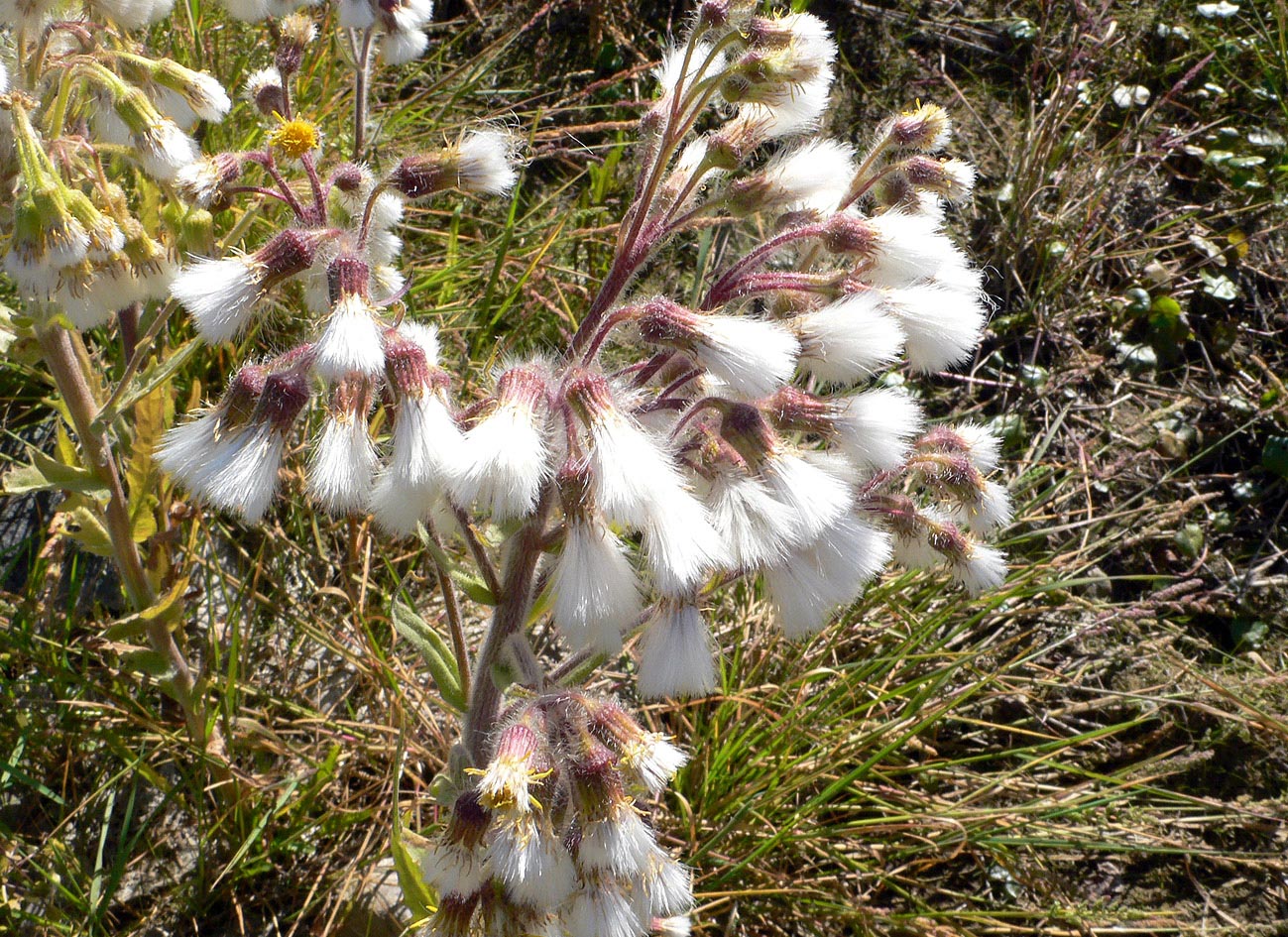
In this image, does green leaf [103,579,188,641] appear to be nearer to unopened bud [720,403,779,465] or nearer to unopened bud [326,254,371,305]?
unopened bud [326,254,371,305]

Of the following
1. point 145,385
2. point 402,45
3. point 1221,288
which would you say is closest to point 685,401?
point 145,385

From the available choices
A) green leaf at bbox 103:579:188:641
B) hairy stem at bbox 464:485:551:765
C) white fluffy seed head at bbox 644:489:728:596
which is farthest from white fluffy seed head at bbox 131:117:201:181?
white fluffy seed head at bbox 644:489:728:596

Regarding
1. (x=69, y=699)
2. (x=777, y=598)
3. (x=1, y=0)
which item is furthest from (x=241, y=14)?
(x=777, y=598)

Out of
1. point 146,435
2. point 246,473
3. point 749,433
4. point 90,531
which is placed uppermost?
point 749,433

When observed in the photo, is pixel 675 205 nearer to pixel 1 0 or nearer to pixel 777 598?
pixel 777 598

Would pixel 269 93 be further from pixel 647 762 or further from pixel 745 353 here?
pixel 647 762

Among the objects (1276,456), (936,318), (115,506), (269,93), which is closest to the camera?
(936,318)

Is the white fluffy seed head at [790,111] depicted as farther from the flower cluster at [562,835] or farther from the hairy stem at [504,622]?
the flower cluster at [562,835]
